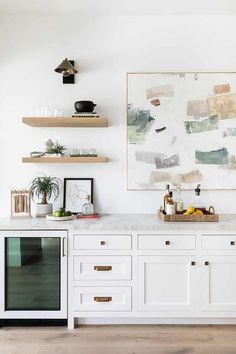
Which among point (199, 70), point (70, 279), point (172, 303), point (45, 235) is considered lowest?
point (172, 303)

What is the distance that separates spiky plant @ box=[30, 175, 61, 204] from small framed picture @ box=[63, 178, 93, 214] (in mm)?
98

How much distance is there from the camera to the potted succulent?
294cm

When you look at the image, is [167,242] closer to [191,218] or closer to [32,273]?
[191,218]

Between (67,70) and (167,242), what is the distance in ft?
5.76

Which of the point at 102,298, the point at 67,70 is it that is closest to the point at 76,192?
the point at 102,298

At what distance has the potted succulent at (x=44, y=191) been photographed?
2.94m

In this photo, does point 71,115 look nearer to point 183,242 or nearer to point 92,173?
point 92,173

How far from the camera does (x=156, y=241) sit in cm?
256

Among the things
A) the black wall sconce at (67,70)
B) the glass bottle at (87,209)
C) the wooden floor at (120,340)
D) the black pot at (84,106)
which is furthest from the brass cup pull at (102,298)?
the black wall sconce at (67,70)

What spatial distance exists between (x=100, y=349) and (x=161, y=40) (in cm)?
276

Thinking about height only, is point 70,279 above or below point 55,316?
above

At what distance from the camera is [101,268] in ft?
8.41

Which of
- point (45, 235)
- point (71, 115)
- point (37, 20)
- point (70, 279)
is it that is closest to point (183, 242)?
point (70, 279)

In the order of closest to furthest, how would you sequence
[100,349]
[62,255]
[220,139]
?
1. [100,349]
2. [62,255]
3. [220,139]
